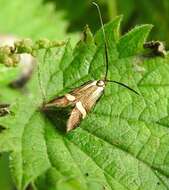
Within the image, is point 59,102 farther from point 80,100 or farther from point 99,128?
point 99,128

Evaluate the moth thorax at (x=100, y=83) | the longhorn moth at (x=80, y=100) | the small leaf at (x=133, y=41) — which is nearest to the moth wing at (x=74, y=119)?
the longhorn moth at (x=80, y=100)

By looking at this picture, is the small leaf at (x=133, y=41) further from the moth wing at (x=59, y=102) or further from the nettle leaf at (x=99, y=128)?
the moth wing at (x=59, y=102)

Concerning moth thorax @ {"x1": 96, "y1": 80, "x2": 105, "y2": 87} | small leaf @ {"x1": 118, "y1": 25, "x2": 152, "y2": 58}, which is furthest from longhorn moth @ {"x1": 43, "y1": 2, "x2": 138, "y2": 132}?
small leaf @ {"x1": 118, "y1": 25, "x2": 152, "y2": 58}

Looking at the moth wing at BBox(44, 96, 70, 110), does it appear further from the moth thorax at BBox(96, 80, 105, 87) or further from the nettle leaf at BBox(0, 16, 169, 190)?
the moth thorax at BBox(96, 80, 105, 87)

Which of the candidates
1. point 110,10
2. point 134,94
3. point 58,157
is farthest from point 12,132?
point 110,10

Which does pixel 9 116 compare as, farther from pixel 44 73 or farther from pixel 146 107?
pixel 146 107

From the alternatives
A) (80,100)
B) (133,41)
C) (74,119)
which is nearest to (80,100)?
(80,100)
